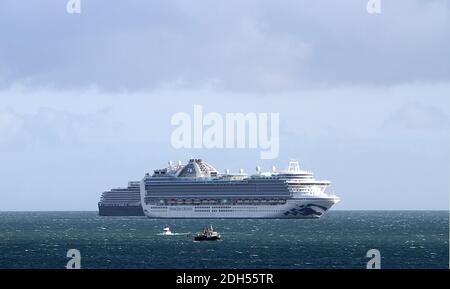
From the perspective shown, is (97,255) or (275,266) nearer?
(275,266)

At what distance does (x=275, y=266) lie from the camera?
8775cm
